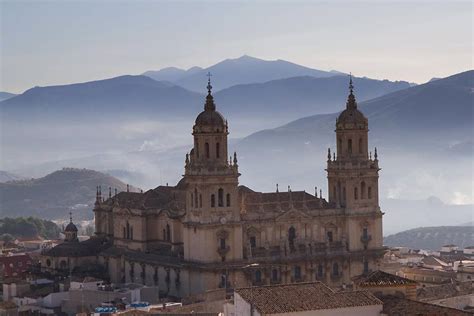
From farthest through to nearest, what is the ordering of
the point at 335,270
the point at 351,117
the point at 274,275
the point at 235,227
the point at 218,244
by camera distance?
the point at 351,117
the point at 335,270
the point at 274,275
the point at 235,227
the point at 218,244

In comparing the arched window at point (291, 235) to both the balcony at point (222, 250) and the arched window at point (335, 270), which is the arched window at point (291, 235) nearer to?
the arched window at point (335, 270)

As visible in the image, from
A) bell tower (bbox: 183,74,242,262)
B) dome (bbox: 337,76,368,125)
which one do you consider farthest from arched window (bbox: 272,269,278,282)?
dome (bbox: 337,76,368,125)

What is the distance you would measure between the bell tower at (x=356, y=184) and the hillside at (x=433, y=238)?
62.6 m

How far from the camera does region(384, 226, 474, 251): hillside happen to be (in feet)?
473

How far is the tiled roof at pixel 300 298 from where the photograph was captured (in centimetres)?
4316

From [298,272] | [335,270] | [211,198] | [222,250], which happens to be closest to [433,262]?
[335,270]

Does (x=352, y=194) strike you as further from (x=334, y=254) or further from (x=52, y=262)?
(x=52, y=262)

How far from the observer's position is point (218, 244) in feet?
238

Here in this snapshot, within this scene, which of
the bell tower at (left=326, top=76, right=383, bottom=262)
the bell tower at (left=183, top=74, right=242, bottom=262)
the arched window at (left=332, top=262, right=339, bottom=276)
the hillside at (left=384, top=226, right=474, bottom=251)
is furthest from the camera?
the hillside at (left=384, top=226, right=474, bottom=251)

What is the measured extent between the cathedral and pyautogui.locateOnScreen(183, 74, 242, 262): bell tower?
0.19ft

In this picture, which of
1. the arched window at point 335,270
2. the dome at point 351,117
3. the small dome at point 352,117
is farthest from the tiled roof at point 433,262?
the small dome at point 352,117

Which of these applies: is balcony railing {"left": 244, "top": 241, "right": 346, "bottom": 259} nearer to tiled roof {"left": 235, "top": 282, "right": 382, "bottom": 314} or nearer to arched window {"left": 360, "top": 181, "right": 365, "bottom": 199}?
arched window {"left": 360, "top": 181, "right": 365, "bottom": 199}

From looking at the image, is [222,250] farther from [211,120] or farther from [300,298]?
[300,298]

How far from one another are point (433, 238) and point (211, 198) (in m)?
82.2
